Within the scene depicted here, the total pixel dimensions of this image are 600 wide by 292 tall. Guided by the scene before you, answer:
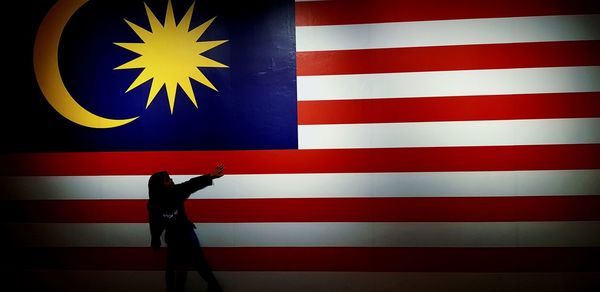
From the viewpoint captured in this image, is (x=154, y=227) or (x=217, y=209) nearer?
(x=154, y=227)

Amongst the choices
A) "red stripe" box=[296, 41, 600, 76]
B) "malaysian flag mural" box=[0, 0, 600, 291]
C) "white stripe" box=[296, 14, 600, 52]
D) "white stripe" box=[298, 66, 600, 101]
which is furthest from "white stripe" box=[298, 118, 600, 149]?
"white stripe" box=[296, 14, 600, 52]

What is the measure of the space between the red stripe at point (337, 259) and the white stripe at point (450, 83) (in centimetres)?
122

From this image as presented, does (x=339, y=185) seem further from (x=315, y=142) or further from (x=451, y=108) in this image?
(x=451, y=108)

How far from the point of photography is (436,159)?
7.57 ft

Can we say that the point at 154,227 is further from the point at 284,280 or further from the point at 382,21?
the point at 382,21

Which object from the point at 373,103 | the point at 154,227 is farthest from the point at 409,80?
the point at 154,227

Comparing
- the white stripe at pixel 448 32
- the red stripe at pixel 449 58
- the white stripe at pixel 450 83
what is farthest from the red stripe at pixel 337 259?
the white stripe at pixel 448 32

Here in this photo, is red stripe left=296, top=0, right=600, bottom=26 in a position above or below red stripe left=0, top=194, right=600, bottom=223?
above

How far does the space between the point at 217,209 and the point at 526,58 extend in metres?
2.68

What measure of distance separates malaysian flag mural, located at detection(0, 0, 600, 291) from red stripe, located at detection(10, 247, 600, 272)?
0.04ft

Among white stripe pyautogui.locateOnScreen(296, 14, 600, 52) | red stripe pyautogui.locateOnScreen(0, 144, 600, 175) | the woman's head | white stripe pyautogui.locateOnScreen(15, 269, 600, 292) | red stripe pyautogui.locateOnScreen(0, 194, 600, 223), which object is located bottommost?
white stripe pyautogui.locateOnScreen(15, 269, 600, 292)

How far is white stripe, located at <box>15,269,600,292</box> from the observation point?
7.52 feet

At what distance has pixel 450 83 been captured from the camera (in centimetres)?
229

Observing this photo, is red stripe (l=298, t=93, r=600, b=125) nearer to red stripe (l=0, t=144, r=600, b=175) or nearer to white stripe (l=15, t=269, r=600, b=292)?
red stripe (l=0, t=144, r=600, b=175)
